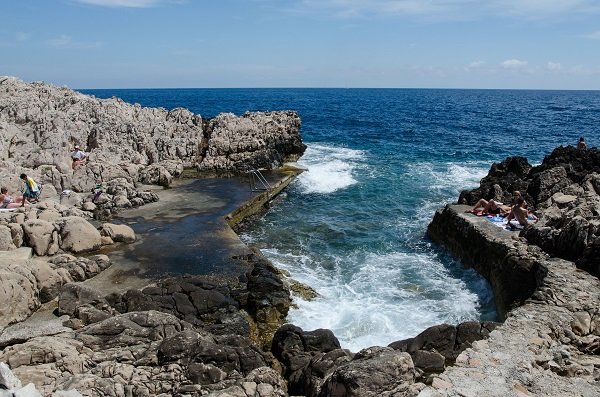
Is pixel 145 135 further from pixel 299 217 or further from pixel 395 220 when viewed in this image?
pixel 395 220

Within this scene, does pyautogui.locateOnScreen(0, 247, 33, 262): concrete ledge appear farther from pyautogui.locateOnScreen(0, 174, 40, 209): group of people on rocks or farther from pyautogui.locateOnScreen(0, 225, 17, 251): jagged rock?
pyautogui.locateOnScreen(0, 174, 40, 209): group of people on rocks

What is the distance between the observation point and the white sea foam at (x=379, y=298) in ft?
50.3

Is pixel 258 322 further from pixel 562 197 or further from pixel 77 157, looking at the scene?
pixel 77 157

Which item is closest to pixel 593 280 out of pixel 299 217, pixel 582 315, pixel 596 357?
pixel 582 315

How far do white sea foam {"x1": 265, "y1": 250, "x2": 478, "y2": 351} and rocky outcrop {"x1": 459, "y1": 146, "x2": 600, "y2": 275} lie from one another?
11.3 feet

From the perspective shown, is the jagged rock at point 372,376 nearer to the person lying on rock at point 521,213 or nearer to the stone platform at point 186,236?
the stone platform at point 186,236

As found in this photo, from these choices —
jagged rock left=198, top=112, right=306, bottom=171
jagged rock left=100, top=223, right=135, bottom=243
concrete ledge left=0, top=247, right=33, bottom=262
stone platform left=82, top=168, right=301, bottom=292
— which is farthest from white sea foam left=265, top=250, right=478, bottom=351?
jagged rock left=198, top=112, right=306, bottom=171

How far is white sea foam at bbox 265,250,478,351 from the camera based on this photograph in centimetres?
1534

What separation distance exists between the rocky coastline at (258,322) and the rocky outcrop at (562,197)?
71 mm

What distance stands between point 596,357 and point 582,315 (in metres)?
1.39

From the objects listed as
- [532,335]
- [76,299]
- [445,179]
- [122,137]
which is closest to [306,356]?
[532,335]

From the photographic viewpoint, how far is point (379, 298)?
17328 millimetres

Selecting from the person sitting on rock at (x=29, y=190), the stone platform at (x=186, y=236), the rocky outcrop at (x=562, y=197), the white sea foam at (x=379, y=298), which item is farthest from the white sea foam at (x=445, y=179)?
the person sitting on rock at (x=29, y=190)

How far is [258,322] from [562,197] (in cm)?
1423
